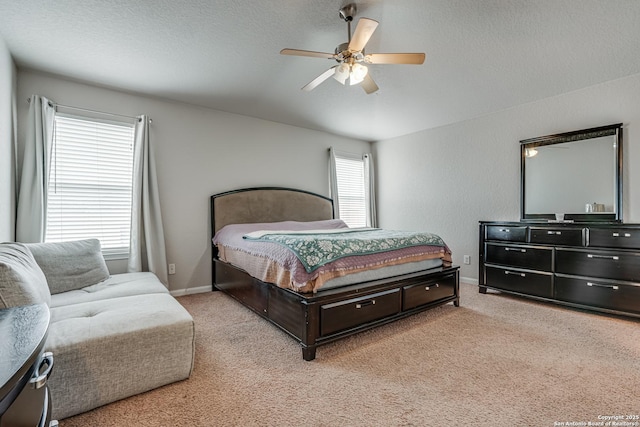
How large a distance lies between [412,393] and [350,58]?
2391mm

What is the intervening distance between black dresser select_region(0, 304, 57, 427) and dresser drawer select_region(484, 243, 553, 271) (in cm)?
409

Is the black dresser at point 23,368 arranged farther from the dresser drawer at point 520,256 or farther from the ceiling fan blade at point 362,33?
the dresser drawer at point 520,256

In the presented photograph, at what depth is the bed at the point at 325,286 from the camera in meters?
2.14

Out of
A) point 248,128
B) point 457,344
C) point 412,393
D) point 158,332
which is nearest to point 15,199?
point 158,332

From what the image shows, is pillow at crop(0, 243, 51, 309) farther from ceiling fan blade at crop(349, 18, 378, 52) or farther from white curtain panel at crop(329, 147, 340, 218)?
white curtain panel at crop(329, 147, 340, 218)

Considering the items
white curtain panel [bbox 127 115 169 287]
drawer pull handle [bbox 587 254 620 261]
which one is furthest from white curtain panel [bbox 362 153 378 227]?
white curtain panel [bbox 127 115 169 287]

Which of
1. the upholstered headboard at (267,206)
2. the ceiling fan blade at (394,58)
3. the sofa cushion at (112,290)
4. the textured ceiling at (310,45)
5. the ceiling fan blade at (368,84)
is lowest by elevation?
the sofa cushion at (112,290)

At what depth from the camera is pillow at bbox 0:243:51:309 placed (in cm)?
139

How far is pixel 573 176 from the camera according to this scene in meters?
3.36

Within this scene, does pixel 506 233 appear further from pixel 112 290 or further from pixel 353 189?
pixel 112 290

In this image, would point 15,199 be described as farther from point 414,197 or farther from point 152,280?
point 414,197

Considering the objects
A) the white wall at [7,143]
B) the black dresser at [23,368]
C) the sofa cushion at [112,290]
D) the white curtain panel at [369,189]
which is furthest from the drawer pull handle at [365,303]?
the white curtain panel at [369,189]

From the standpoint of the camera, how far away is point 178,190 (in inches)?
146

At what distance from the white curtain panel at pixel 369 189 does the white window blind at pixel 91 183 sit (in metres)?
3.91
